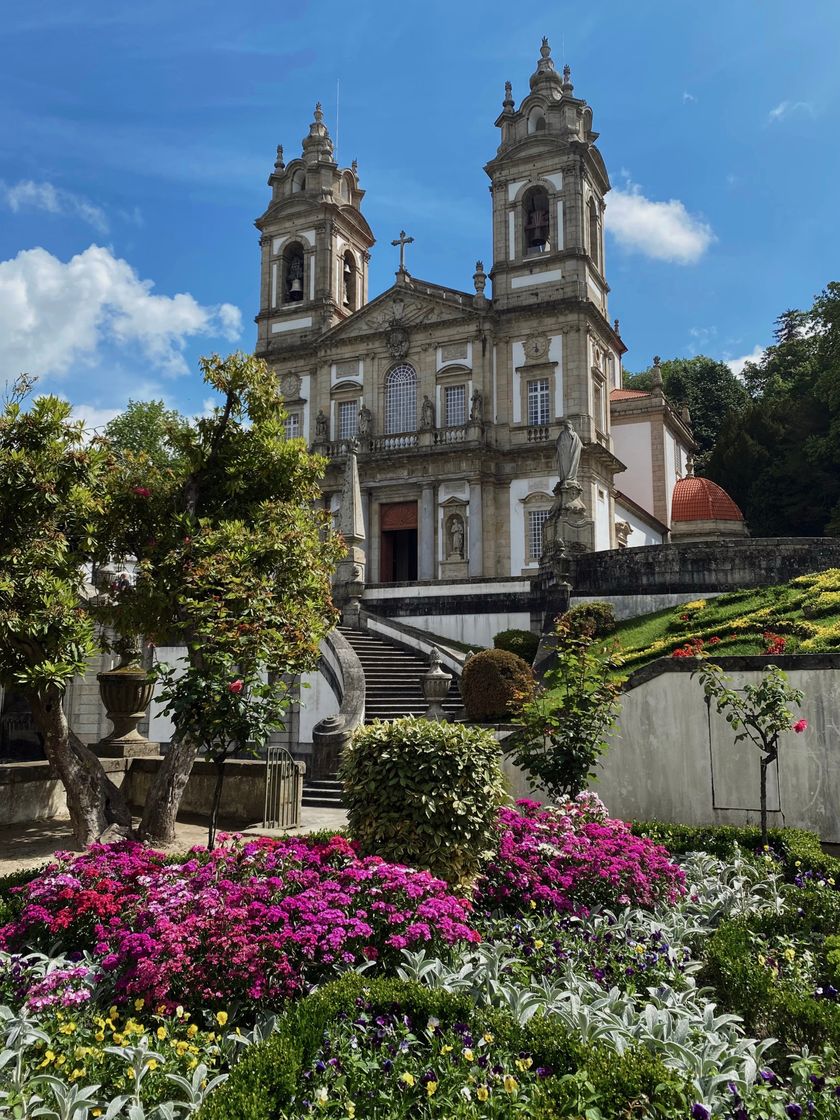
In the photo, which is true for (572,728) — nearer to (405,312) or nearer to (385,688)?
(385,688)

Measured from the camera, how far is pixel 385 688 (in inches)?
667

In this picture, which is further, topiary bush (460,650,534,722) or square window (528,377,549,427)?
square window (528,377,549,427)

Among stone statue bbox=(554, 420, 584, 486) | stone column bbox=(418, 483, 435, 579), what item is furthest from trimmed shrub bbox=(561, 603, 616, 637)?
stone column bbox=(418, 483, 435, 579)

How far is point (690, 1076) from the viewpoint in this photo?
3.76m

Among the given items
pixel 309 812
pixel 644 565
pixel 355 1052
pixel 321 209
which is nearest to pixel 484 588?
pixel 644 565

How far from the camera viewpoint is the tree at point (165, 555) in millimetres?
8141

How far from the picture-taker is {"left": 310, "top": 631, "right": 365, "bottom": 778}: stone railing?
44.9 feet

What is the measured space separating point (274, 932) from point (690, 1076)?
2317mm

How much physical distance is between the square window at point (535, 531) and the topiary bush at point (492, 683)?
15.1 meters

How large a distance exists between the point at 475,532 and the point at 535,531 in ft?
7.06

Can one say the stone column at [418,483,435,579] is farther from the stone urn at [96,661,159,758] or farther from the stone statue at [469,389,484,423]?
the stone urn at [96,661,159,758]

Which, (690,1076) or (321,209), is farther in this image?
(321,209)

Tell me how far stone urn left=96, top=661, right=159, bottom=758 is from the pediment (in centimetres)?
2341

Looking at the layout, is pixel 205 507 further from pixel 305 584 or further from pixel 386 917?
pixel 386 917
